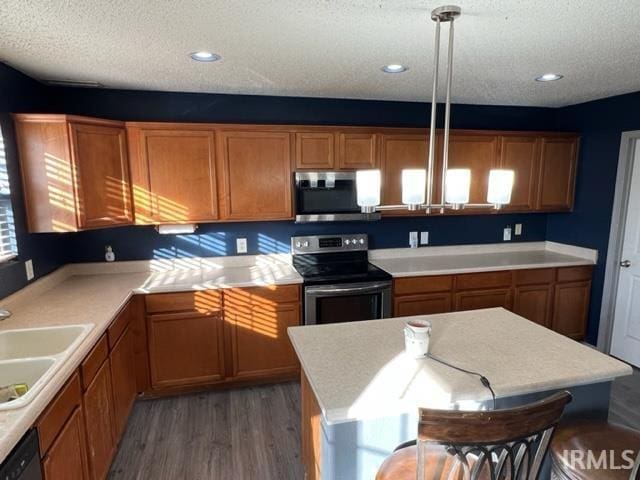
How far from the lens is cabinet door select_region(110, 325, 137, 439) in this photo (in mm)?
2402

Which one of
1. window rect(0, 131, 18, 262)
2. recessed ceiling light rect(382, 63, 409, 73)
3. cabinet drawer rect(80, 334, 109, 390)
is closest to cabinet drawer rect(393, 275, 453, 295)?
recessed ceiling light rect(382, 63, 409, 73)

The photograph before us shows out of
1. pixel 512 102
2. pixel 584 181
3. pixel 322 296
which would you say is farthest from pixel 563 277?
pixel 322 296

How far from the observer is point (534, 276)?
366cm

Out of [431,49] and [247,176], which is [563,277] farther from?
[247,176]

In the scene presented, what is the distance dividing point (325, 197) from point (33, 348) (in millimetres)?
2239

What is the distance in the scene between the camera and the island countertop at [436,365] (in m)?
1.40

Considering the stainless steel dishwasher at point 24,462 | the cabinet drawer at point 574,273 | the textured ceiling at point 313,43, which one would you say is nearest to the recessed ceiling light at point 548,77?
the textured ceiling at point 313,43

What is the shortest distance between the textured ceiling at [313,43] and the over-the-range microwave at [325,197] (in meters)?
0.72

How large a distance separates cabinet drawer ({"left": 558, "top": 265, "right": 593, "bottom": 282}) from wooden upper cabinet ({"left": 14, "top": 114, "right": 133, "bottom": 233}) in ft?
13.1

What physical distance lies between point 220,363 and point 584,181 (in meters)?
3.79

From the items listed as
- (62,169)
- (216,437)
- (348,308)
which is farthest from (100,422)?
(348,308)

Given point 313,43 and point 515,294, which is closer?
point 313,43

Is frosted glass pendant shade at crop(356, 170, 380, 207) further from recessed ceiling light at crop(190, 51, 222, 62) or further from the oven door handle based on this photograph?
the oven door handle

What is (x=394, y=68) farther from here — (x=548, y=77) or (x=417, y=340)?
(x=417, y=340)
